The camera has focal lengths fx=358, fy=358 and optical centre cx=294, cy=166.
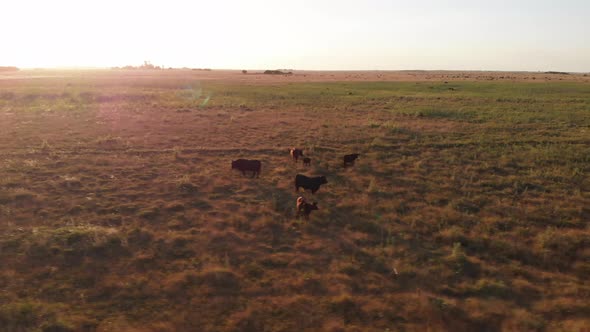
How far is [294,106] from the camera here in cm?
3550

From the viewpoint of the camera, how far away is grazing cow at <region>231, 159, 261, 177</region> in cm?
1456

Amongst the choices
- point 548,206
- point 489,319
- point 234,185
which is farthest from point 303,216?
point 548,206

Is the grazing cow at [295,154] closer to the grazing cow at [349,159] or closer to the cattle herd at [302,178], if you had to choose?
the cattle herd at [302,178]

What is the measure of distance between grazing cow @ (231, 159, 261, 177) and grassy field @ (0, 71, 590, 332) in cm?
39

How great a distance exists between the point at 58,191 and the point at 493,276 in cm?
1366

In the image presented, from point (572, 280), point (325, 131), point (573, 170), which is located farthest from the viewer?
point (325, 131)

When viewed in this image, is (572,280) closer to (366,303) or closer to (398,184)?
(366,303)

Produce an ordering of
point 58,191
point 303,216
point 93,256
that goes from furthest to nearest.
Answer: point 58,191, point 303,216, point 93,256

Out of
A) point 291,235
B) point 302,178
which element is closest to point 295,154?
point 302,178

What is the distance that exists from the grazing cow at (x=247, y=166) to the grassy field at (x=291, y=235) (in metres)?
0.39

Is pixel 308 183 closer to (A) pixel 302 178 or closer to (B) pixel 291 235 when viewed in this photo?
(A) pixel 302 178

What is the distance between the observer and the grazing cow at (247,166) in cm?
1456

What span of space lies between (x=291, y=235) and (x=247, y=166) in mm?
5300

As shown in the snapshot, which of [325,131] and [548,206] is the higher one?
[325,131]
